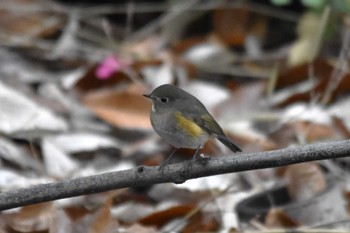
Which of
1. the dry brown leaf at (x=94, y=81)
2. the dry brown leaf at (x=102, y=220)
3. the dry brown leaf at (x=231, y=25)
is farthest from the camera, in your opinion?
the dry brown leaf at (x=231, y=25)

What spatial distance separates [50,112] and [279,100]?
154 centimetres

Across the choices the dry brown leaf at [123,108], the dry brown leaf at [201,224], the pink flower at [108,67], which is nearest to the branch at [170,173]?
the dry brown leaf at [201,224]

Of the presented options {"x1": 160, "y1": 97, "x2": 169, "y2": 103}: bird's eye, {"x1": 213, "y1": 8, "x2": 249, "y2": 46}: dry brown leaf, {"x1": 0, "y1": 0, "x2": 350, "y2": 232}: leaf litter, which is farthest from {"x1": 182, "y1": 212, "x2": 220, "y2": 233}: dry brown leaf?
{"x1": 213, "y1": 8, "x2": 249, "y2": 46}: dry brown leaf

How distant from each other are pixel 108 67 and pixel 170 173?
298 cm

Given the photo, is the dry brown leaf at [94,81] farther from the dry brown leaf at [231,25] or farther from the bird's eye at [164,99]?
the bird's eye at [164,99]

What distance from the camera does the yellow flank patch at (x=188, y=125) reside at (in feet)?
12.2

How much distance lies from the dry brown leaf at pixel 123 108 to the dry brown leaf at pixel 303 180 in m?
1.10

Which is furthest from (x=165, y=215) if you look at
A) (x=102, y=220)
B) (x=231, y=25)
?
(x=231, y=25)

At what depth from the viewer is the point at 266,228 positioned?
171 inches

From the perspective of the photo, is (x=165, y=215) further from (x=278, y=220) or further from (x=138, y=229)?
(x=278, y=220)

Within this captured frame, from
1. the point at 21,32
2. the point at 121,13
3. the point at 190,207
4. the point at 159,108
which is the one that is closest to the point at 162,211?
the point at 190,207

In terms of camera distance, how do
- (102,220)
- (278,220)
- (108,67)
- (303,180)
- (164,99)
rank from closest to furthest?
(164,99) → (102,220) → (278,220) → (303,180) → (108,67)

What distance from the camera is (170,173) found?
3.23 meters

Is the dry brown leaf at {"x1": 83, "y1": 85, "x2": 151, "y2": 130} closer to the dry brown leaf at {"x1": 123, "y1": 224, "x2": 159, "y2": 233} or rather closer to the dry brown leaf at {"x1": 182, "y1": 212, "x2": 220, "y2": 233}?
the dry brown leaf at {"x1": 182, "y1": 212, "x2": 220, "y2": 233}
